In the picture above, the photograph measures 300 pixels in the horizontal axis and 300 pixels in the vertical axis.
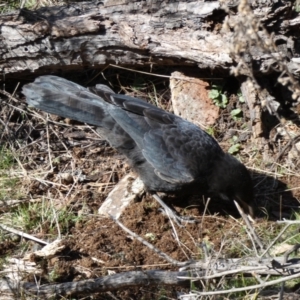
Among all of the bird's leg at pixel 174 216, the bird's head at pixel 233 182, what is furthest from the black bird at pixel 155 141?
the bird's leg at pixel 174 216

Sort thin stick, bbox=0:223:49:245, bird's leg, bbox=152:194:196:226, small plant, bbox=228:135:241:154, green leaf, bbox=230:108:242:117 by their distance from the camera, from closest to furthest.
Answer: thin stick, bbox=0:223:49:245 → bird's leg, bbox=152:194:196:226 → small plant, bbox=228:135:241:154 → green leaf, bbox=230:108:242:117

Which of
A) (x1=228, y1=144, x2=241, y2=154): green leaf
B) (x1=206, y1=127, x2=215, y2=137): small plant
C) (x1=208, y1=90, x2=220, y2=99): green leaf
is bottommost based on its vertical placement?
(x1=228, y1=144, x2=241, y2=154): green leaf

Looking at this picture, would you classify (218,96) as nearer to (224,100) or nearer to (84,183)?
(224,100)

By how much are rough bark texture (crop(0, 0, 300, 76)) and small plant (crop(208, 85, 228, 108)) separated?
14.9 inches

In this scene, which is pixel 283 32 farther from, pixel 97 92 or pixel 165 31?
pixel 97 92

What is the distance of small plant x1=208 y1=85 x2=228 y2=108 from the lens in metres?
6.76

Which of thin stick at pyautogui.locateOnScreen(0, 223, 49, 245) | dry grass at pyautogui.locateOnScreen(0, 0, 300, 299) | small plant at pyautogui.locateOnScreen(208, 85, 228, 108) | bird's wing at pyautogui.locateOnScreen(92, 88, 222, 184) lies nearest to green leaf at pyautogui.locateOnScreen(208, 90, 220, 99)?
small plant at pyautogui.locateOnScreen(208, 85, 228, 108)

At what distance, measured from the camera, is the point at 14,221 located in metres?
5.83

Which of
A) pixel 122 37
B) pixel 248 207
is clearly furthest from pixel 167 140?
pixel 122 37

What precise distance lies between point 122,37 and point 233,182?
1773mm

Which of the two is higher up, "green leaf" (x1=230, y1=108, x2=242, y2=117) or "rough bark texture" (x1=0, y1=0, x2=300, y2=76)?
"rough bark texture" (x1=0, y1=0, x2=300, y2=76)

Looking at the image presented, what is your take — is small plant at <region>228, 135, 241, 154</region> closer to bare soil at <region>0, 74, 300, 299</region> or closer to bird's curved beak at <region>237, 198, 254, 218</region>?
bare soil at <region>0, 74, 300, 299</region>

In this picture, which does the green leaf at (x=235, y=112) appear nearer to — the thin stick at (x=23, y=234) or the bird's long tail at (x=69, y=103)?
the bird's long tail at (x=69, y=103)

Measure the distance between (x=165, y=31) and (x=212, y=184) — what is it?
4.99 ft
